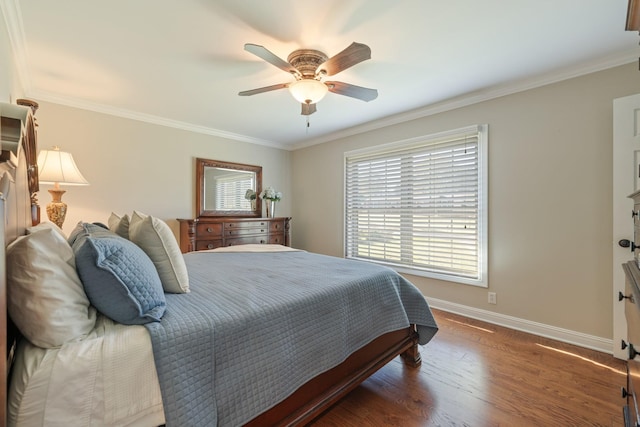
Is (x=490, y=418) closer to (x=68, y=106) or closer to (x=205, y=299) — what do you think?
(x=205, y=299)

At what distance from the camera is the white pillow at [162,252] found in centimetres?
139

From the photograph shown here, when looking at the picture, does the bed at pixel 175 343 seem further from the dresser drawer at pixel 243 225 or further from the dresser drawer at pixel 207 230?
the dresser drawer at pixel 243 225

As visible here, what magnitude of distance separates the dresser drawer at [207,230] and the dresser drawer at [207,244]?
0.23 feet

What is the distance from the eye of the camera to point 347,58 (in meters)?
1.84

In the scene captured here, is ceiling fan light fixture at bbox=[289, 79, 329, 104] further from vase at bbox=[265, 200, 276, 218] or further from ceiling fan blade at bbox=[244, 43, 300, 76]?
vase at bbox=[265, 200, 276, 218]

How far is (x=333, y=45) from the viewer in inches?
80.7

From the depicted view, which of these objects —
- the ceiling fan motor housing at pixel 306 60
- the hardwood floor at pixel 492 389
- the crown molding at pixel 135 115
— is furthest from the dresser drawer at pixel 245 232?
the hardwood floor at pixel 492 389

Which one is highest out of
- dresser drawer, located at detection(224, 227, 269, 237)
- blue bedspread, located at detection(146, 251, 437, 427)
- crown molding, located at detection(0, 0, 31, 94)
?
crown molding, located at detection(0, 0, 31, 94)

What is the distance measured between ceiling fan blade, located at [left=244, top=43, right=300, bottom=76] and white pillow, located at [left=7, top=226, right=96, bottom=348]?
140 centimetres

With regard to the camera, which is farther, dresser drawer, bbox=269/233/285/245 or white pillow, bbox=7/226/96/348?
dresser drawer, bbox=269/233/285/245

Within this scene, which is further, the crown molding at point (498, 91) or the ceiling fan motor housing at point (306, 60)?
the crown molding at point (498, 91)

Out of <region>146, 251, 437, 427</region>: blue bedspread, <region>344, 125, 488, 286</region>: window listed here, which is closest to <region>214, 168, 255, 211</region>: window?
<region>344, 125, 488, 286</region>: window

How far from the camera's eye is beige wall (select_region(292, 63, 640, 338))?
2266 mm

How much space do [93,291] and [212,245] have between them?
2920 mm
